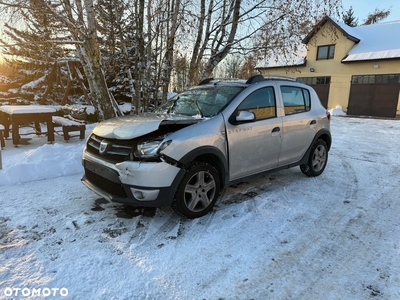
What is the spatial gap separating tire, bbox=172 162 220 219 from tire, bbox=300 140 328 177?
2541 millimetres

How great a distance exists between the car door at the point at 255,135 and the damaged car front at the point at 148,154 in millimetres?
220

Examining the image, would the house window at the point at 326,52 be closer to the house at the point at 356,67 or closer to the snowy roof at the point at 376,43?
the house at the point at 356,67

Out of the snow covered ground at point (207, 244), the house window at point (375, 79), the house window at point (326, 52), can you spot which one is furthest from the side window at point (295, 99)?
the house window at point (326, 52)

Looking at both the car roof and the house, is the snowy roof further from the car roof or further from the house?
the car roof

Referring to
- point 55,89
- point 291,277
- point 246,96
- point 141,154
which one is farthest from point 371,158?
point 55,89

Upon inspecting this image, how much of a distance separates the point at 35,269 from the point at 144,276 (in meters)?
1.04

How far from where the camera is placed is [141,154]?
3277 millimetres

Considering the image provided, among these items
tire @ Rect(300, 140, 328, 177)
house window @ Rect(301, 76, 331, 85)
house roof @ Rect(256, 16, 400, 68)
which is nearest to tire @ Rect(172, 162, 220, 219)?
tire @ Rect(300, 140, 328, 177)

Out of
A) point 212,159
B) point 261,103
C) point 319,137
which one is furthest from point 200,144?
point 319,137

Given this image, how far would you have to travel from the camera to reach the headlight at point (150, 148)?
3244mm

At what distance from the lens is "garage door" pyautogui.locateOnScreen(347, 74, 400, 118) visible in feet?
64.6

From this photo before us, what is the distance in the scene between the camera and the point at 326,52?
23109 millimetres

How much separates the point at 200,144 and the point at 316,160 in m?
3.14

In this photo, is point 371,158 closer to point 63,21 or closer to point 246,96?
point 246,96
